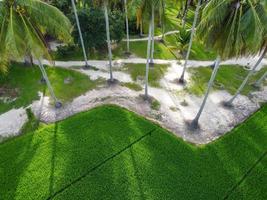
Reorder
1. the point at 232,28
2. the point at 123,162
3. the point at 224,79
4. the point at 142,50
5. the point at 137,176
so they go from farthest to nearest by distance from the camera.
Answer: the point at 142,50 → the point at 224,79 → the point at 123,162 → the point at 137,176 → the point at 232,28

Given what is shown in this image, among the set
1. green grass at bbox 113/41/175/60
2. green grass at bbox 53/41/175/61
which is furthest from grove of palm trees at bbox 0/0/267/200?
green grass at bbox 113/41/175/60

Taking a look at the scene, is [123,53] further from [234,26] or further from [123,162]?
[234,26]

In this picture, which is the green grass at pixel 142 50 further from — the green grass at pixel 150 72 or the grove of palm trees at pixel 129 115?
the green grass at pixel 150 72

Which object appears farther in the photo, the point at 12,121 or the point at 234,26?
the point at 12,121

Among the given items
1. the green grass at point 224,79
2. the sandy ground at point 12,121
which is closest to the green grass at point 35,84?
the sandy ground at point 12,121

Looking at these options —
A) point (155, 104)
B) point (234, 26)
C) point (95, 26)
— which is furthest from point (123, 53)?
point (234, 26)

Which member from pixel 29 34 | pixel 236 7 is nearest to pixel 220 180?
pixel 236 7
